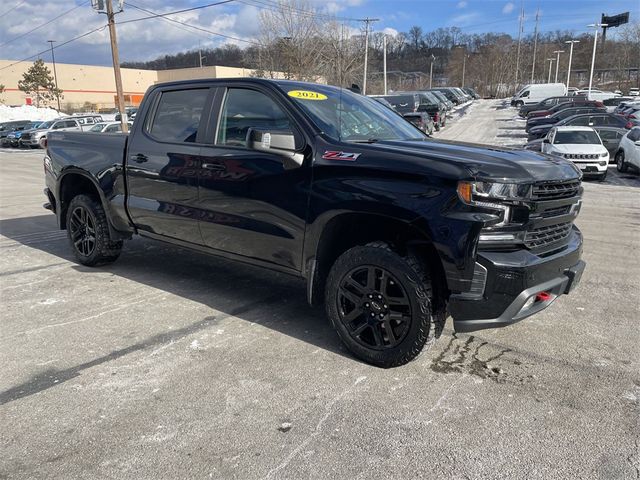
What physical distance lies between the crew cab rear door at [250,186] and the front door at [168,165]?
180mm

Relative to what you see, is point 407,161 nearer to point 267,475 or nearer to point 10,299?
point 267,475

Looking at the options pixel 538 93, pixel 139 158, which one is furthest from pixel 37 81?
pixel 139 158

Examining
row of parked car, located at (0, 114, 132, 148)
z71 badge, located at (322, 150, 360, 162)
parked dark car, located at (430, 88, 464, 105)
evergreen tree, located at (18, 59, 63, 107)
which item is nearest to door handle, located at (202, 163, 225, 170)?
z71 badge, located at (322, 150, 360, 162)

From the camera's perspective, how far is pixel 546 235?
337 cm

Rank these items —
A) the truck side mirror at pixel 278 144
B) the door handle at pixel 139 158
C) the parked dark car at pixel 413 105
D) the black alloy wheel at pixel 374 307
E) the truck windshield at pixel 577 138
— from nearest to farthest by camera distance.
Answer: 1. the black alloy wheel at pixel 374 307
2. the truck side mirror at pixel 278 144
3. the door handle at pixel 139 158
4. the truck windshield at pixel 577 138
5. the parked dark car at pixel 413 105

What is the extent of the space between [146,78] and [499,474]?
111 m

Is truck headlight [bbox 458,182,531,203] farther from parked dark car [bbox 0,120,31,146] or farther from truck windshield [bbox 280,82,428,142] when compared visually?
parked dark car [bbox 0,120,31,146]

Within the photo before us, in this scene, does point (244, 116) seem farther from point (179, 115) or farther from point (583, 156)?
point (583, 156)

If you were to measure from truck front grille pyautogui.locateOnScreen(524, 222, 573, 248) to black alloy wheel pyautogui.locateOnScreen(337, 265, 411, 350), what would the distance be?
0.84 m

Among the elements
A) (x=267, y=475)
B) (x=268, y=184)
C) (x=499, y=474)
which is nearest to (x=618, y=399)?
(x=499, y=474)

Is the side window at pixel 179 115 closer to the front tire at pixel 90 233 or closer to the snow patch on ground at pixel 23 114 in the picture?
the front tire at pixel 90 233

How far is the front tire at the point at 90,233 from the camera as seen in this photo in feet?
18.6

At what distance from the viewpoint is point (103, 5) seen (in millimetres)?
26781

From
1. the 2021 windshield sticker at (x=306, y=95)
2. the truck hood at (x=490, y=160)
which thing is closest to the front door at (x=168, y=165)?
the 2021 windshield sticker at (x=306, y=95)
